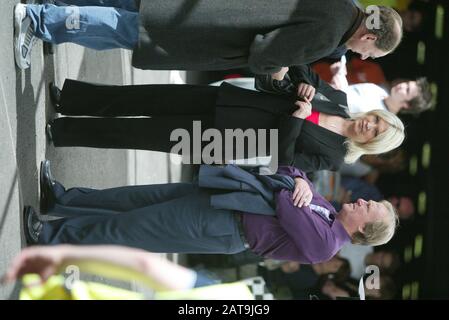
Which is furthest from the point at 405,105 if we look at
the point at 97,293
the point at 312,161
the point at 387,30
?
the point at 97,293

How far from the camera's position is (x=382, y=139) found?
3709 mm

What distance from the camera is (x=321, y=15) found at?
10.5 ft

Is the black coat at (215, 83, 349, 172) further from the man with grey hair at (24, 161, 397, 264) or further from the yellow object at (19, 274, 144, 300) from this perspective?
the yellow object at (19, 274, 144, 300)

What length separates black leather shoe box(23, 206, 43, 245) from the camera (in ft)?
11.5

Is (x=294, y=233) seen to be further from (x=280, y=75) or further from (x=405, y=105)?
(x=405, y=105)

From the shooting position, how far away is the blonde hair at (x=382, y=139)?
371 cm

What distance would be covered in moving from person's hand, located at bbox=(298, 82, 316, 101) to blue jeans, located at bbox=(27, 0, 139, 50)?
0.94 meters

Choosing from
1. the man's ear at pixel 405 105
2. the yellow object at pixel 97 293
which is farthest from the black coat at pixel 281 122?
the man's ear at pixel 405 105

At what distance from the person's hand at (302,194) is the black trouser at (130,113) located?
0.65m

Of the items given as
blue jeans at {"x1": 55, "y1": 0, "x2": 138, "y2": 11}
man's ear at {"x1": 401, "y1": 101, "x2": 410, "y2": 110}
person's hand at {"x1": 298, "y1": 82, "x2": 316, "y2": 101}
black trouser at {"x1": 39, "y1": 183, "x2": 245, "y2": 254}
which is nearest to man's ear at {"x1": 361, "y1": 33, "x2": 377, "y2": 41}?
person's hand at {"x1": 298, "y1": 82, "x2": 316, "y2": 101}

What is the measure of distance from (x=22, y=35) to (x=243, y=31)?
1203 mm

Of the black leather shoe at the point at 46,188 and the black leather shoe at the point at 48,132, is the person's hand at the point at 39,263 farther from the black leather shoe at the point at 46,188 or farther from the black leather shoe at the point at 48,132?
the black leather shoe at the point at 48,132
